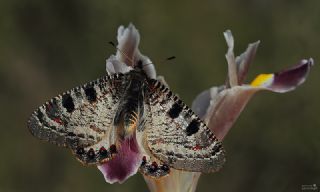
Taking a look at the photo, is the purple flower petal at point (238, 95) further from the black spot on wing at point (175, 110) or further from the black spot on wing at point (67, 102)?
the black spot on wing at point (67, 102)

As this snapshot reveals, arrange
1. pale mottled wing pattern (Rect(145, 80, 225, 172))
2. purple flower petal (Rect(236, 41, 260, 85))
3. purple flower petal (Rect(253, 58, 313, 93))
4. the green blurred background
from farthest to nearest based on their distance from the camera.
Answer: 1. the green blurred background
2. purple flower petal (Rect(236, 41, 260, 85))
3. purple flower petal (Rect(253, 58, 313, 93))
4. pale mottled wing pattern (Rect(145, 80, 225, 172))

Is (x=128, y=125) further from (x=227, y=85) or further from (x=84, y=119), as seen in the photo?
(x=227, y=85)

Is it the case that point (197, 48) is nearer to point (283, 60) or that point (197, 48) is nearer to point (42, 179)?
point (283, 60)

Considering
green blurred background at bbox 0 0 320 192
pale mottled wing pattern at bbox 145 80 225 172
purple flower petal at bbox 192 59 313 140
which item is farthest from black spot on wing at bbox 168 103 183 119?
green blurred background at bbox 0 0 320 192

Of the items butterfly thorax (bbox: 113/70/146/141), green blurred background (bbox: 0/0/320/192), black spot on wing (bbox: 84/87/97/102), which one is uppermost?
black spot on wing (bbox: 84/87/97/102)

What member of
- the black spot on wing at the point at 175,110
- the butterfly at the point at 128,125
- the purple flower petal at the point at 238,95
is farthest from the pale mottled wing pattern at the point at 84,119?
the purple flower petal at the point at 238,95

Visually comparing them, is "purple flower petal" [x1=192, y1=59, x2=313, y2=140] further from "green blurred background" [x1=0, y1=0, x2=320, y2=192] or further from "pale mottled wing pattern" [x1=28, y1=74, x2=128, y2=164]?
"green blurred background" [x1=0, y1=0, x2=320, y2=192]

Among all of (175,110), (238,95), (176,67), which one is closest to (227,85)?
(238,95)
